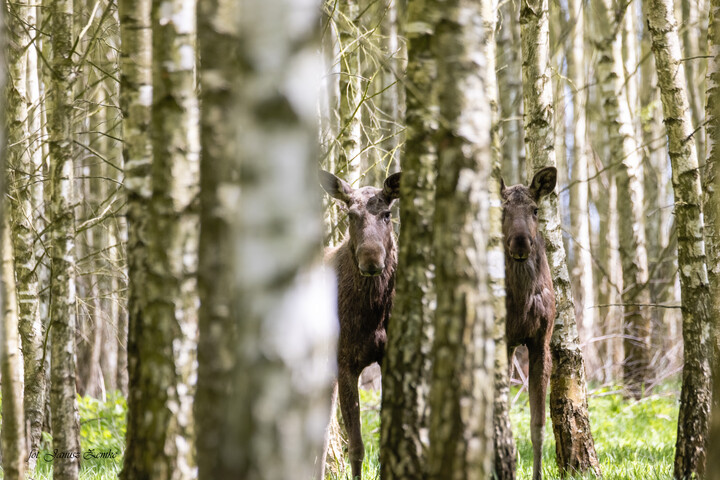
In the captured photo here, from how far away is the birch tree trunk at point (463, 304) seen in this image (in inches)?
143

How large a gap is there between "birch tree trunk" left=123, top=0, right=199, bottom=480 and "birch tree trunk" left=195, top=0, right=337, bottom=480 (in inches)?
66.8

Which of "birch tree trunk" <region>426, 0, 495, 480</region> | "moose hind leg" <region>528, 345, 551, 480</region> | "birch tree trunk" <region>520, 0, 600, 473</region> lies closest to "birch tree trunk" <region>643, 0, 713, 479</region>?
"birch tree trunk" <region>520, 0, 600, 473</region>

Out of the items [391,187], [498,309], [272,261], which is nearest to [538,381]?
[391,187]

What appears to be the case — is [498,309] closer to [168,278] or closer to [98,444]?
[168,278]

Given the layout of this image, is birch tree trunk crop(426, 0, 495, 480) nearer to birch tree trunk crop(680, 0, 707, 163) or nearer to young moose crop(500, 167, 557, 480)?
young moose crop(500, 167, 557, 480)

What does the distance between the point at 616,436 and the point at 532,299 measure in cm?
388

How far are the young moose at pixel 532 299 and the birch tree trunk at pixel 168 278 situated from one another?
3.55 metres

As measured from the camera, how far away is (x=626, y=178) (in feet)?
45.0

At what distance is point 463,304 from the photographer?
11.9 ft

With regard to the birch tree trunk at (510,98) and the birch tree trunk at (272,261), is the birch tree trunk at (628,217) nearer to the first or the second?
the birch tree trunk at (510,98)

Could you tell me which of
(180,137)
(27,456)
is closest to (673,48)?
(180,137)

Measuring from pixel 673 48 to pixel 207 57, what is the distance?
17.2ft

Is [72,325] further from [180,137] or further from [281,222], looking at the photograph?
[281,222]

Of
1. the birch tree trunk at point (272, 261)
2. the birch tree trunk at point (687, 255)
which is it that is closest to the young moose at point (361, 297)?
the birch tree trunk at point (687, 255)
